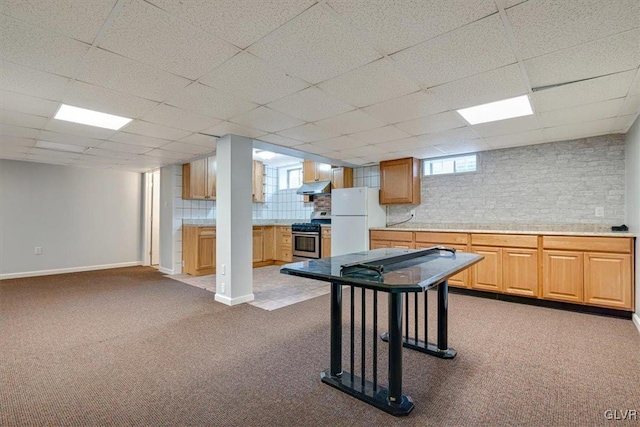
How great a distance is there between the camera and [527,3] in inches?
59.6

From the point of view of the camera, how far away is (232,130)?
12.0 feet

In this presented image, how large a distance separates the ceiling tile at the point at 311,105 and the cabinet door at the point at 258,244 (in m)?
3.96

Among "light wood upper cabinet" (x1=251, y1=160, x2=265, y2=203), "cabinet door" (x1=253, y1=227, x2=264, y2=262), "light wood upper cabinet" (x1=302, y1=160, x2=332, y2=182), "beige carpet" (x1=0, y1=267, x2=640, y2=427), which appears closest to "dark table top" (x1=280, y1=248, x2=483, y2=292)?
"beige carpet" (x1=0, y1=267, x2=640, y2=427)

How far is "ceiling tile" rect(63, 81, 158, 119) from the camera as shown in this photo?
251 cm

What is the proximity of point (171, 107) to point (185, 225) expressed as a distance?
3539mm

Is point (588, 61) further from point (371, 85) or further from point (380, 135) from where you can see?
point (380, 135)

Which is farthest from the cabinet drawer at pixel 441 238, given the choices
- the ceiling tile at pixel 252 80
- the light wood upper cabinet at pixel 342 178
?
the ceiling tile at pixel 252 80

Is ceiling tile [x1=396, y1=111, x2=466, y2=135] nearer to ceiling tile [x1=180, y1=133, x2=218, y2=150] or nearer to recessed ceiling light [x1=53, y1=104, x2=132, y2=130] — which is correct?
Result: ceiling tile [x1=180, y1=133, x2=218, y2=150]

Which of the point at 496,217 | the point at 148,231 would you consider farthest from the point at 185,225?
the point at 496,217

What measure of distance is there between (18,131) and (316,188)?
14.7 ft

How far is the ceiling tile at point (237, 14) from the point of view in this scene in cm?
152

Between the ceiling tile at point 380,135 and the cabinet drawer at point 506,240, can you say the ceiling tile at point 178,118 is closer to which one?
the ceiling tile at point 380,135

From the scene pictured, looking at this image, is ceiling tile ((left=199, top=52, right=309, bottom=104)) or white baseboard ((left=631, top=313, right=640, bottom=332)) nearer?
ceiling tile ((left=199, top=52, right=309, bottom=104))

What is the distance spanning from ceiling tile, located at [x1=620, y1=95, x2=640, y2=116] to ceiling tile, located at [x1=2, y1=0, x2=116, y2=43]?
384 centimetres
